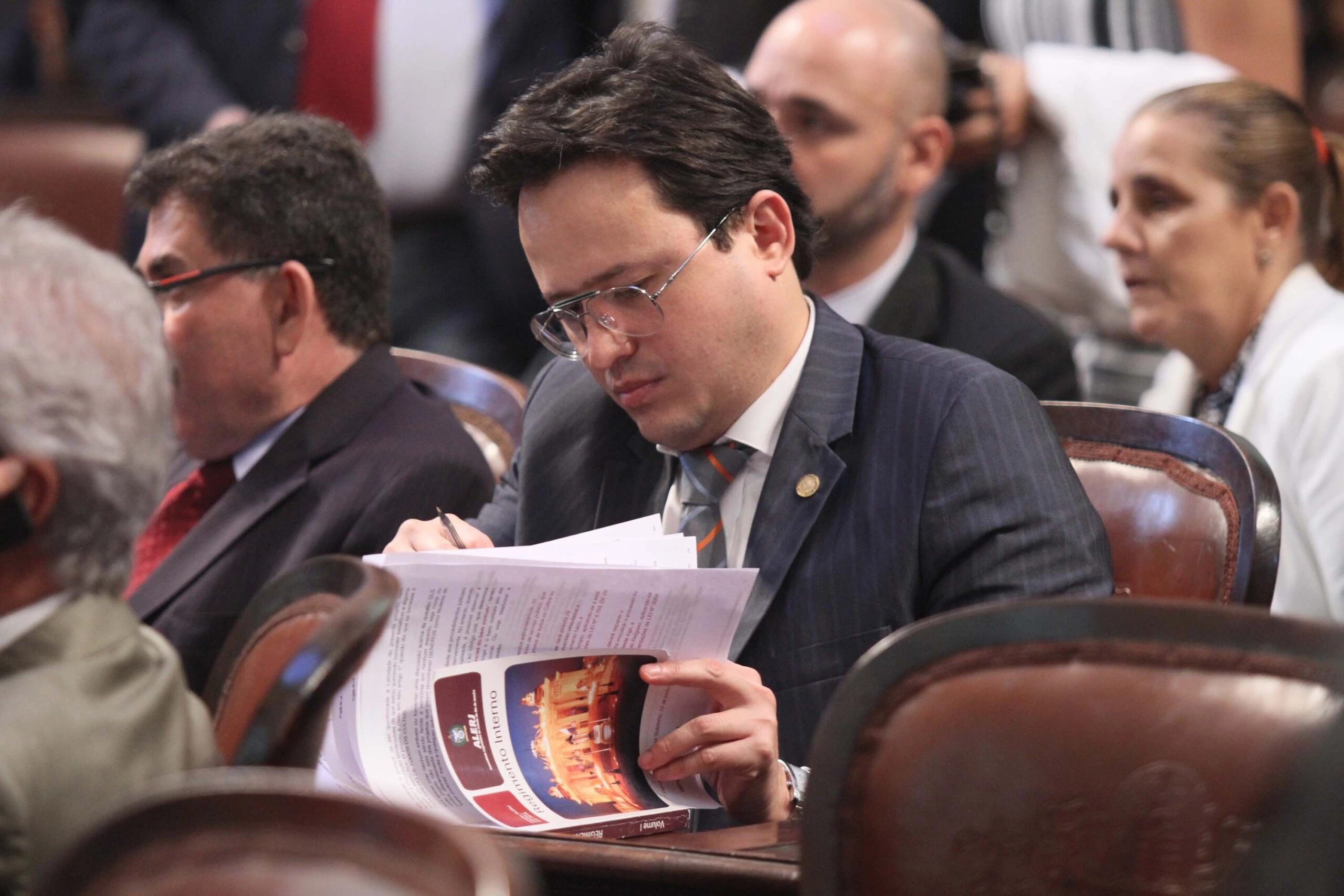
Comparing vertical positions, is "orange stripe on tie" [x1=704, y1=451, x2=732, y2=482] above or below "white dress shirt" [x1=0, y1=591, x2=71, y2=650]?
below

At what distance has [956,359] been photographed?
66.1 inches

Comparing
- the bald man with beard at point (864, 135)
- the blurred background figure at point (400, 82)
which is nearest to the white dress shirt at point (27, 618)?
the bald man with beard at point (864, 135)

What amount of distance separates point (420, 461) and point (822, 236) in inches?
24.4

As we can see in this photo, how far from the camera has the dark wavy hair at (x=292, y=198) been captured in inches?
85.4

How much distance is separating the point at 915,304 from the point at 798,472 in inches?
53.5

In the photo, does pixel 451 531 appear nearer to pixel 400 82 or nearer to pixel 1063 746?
pixel 1063 746

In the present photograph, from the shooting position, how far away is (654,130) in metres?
1.64

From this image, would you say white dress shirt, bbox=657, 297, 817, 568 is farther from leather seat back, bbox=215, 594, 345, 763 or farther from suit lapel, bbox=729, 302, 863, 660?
leather seat back, bbox=215, 594, 345, 763

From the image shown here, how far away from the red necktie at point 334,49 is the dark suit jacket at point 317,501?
172cm

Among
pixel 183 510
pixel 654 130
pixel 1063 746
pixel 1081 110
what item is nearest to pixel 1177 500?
pixel 654 130

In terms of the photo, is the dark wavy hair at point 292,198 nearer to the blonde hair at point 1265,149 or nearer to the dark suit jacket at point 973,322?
the dark suit jacket at point 973,322

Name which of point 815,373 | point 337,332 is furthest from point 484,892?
point 337,332

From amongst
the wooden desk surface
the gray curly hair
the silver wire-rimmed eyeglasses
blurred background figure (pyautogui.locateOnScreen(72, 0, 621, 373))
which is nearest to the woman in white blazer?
the silver wire-rimmed eyeglasses

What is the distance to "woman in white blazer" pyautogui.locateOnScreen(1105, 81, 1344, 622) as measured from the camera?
243cm
